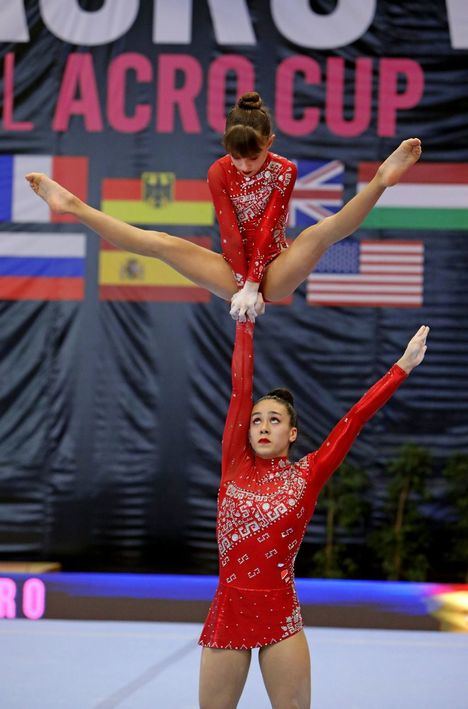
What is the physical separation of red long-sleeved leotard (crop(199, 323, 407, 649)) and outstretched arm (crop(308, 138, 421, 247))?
0.43m

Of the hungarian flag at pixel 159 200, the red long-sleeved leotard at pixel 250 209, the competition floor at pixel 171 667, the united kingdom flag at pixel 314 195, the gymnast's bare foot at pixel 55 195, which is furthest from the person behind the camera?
the hungarian flag at pixel 159 200

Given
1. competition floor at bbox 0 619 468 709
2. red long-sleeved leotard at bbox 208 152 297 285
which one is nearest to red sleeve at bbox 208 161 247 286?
red long-sleeved leotard at bbox 208 152 297 285

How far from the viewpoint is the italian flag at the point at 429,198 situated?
7367 millimetres

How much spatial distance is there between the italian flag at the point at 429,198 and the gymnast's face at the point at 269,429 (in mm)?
4045

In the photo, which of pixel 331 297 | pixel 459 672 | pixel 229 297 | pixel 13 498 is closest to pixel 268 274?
pixel 229 297

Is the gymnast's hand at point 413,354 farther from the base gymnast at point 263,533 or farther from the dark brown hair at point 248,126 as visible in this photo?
the dark brown hair at point 248,126

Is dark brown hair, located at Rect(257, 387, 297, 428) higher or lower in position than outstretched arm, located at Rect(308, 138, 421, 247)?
lower

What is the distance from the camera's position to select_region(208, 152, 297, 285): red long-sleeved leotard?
12.2 ft

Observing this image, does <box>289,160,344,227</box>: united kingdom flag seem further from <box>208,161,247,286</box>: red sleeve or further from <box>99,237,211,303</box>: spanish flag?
<box>208,161,247,286</box>: red sleeve

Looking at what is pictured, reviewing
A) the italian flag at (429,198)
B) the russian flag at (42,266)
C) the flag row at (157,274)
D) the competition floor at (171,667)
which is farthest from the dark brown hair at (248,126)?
the russian flag at (42,266)

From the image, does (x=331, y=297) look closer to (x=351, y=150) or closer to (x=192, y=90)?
(x=351, y=150)

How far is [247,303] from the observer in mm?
3553

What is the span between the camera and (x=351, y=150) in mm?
7395

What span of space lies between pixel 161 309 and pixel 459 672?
3406 millimetres
